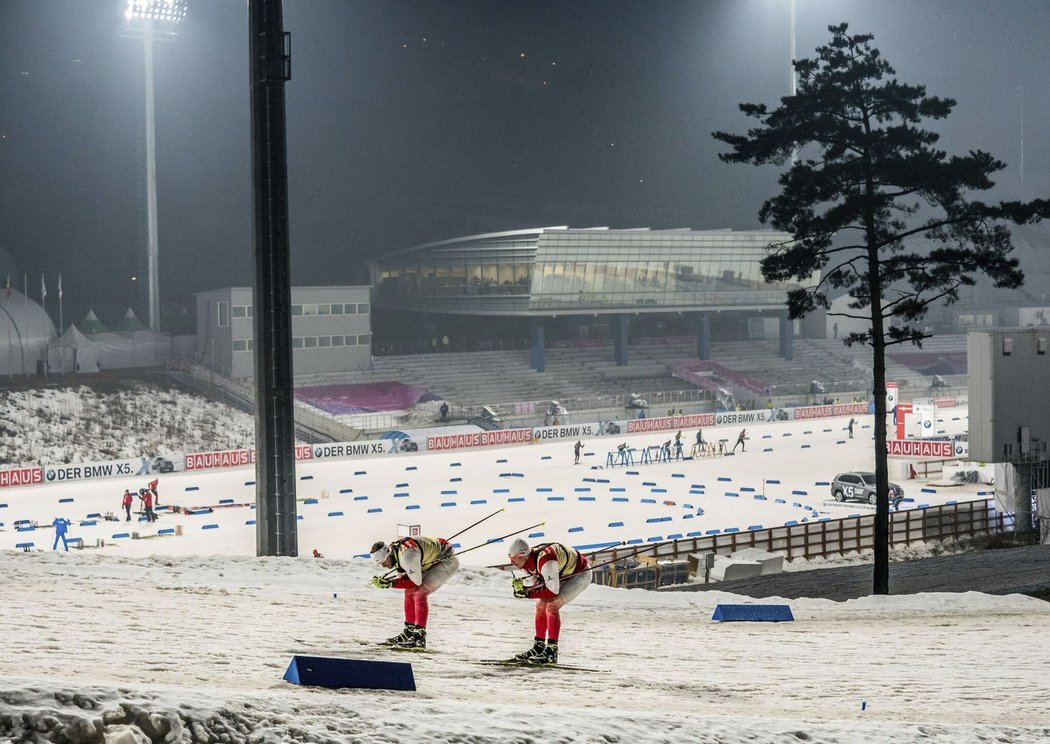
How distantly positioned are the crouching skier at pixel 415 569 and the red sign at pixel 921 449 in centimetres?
4582

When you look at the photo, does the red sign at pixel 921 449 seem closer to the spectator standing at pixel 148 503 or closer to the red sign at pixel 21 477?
the spectator standing at pixel 148 503

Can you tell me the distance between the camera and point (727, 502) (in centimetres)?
4053

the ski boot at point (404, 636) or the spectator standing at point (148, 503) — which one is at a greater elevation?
the ski boot at point (404, 636)

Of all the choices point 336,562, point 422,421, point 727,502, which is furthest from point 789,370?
point 336,562

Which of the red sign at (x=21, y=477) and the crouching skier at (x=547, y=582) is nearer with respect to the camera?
the crouching skier at (x=547, y=582)

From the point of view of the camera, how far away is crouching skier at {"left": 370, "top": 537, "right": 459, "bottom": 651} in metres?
10.1

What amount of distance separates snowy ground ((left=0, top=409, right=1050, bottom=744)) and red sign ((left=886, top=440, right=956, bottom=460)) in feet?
122

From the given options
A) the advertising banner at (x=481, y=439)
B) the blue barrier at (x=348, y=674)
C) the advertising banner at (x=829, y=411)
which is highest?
the blue barrier at (x=348, y=674)

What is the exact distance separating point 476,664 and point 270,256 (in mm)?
11602

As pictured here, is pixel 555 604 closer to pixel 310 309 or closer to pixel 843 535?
pixel 843 535

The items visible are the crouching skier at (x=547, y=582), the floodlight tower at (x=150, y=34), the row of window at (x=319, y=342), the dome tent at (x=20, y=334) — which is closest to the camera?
the crouching skier at (x=547, y=582)

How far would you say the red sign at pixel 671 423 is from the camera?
6981 cm

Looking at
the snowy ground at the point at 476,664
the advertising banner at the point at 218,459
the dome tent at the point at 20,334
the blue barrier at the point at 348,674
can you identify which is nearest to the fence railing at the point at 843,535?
the snowy ground at the point at 476,664

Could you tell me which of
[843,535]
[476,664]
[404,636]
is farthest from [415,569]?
[843,535]
